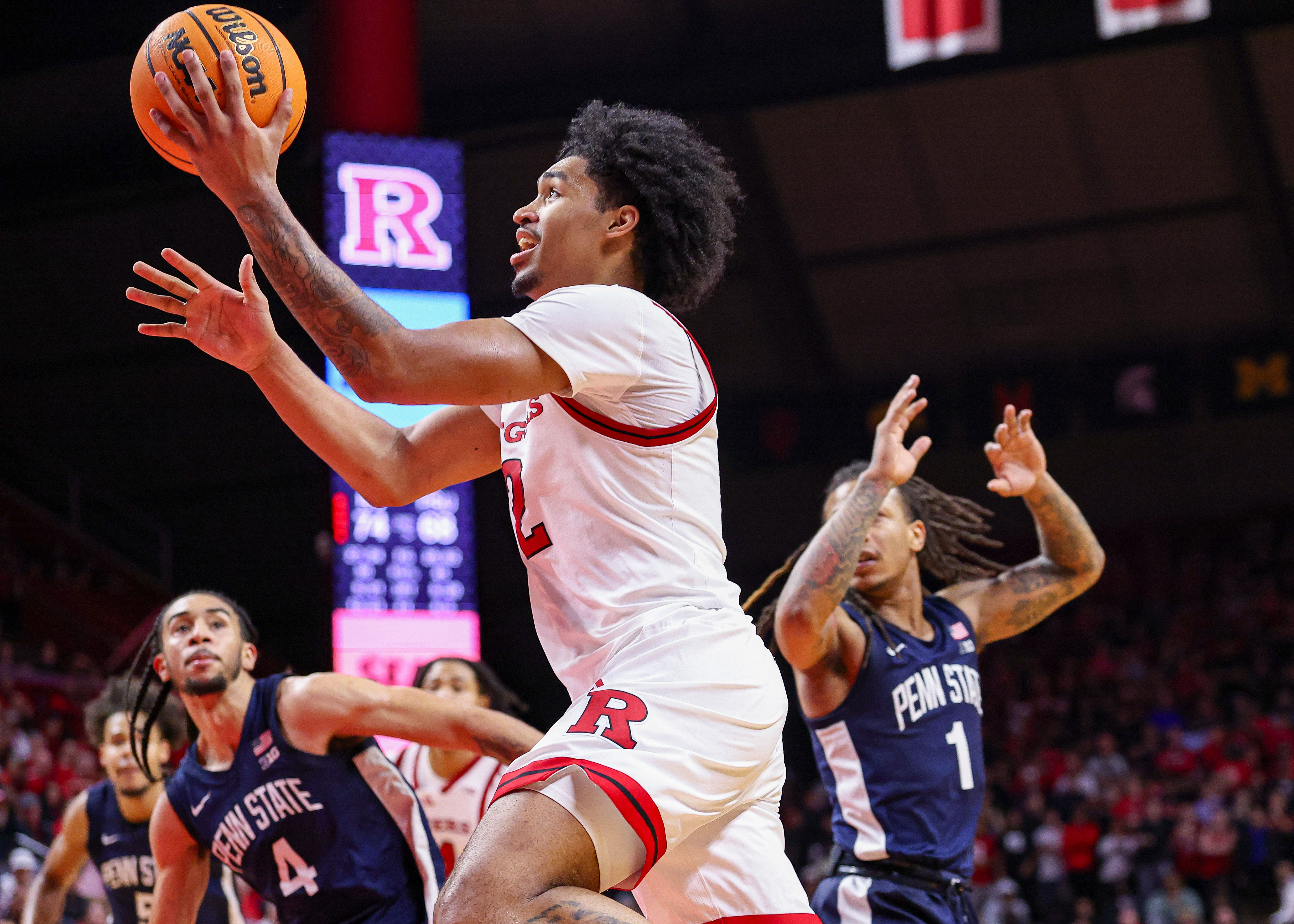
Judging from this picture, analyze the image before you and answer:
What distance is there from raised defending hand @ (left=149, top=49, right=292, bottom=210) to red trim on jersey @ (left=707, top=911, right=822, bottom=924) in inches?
58.6

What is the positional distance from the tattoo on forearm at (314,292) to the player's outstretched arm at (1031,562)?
2.75m

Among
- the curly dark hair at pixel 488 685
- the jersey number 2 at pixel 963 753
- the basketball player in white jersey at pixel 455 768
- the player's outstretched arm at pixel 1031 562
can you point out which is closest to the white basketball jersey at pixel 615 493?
the jersey number 2 at pixel 963 753

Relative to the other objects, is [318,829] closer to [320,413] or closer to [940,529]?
[320,413]

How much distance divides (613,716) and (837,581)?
1.69 m

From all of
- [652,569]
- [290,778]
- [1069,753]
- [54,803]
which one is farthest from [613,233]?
[1069,753]

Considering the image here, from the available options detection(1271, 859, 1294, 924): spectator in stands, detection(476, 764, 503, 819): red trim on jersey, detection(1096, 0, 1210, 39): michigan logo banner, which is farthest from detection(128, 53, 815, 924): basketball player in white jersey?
detection(1271, 859, 1294, 924): spectator in stands

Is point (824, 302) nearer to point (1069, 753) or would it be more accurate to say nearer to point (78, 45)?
point (1069, 753)

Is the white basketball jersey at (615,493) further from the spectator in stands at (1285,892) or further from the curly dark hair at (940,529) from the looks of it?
the spectator in stands at (1285,892)

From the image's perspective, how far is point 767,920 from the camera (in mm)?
2580

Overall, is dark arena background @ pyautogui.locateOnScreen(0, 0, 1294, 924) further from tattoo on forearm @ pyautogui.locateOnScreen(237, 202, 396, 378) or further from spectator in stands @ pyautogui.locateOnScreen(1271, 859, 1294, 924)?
tattoo on forearm @ pyautogui.locateOnScreen(237, 202, 396, 378)

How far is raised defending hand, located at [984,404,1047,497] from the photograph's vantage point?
4.66 meters

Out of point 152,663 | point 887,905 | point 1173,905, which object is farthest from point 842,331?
point 887,905

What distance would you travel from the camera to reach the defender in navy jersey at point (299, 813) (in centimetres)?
434

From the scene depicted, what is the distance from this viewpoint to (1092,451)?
19.2 m
